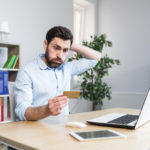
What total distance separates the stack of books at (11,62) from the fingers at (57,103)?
195 centimetres

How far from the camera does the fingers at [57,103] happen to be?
110 centimetres

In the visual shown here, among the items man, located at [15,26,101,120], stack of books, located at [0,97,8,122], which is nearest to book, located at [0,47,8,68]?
stack of books, located at [0,97,8,122]

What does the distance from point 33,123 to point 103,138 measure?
0.48 metres

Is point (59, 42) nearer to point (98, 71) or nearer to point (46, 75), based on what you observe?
point (46, 75)

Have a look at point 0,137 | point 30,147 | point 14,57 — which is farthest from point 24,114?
point 14,57

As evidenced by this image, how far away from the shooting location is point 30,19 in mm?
3545

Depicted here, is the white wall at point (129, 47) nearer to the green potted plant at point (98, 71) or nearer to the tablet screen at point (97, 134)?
the green potted plant at point (98, 71)

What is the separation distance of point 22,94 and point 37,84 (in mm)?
212

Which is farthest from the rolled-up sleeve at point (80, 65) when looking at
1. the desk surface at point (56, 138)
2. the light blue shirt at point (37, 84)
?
the desk surface at point (56, 138)

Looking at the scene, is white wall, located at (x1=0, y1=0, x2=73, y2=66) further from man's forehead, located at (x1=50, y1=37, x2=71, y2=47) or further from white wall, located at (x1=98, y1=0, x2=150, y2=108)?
man's forehead, located at (x1=50, y1=37, x2=71, y2=47)

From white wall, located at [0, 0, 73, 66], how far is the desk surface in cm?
236

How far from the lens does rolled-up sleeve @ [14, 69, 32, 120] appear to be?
136 cm

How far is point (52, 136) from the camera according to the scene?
37.7 inches

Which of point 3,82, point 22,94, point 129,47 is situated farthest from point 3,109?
point 129,47
